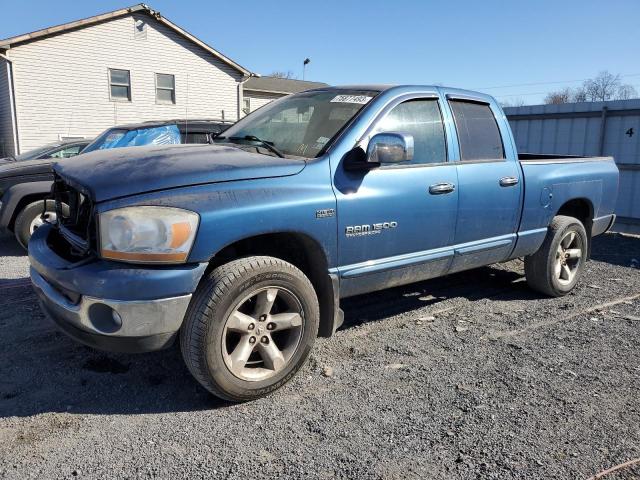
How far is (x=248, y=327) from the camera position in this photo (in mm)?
3139

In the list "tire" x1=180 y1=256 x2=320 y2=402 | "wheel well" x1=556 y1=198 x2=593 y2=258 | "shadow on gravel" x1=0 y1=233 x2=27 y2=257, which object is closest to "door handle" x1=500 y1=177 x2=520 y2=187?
"wheel well" x1=556 y1=198 x2=593 y2=258

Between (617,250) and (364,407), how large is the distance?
674 centimetres

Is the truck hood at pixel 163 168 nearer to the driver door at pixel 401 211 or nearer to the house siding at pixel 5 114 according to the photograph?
the driver door at pixel 401 211

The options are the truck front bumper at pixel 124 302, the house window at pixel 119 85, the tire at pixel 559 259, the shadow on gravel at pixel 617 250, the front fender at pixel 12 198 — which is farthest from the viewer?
the house window at pixel 119 85

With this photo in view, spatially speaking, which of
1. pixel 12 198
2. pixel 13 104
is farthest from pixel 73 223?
pixel 13 104

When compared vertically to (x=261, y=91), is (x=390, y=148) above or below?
below

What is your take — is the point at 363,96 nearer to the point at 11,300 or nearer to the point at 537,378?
the point at 537,378

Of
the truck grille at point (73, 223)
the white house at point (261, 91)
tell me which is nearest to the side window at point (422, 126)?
the truck grille at point (73, 223)

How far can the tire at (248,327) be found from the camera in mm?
2936

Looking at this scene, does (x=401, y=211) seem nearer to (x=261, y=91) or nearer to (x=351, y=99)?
(x=351, y=99)

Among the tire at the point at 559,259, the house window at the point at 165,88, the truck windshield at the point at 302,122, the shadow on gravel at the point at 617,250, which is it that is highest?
the house window at the point at 165,88

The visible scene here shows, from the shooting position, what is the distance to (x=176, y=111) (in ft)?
69.6

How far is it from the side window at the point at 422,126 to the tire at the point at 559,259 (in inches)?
71.0

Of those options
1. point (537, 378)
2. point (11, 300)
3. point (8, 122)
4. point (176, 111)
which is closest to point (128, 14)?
point (176, 111)
